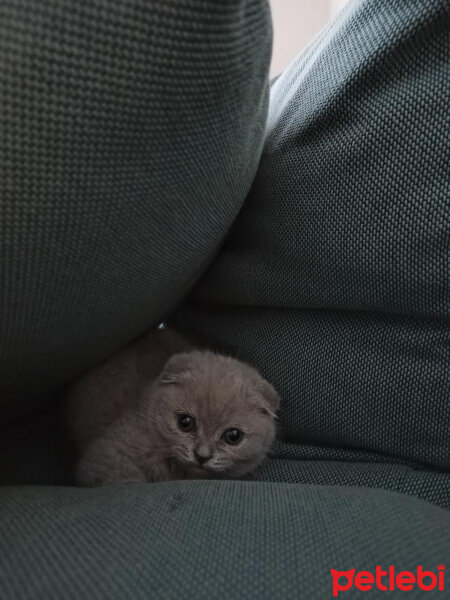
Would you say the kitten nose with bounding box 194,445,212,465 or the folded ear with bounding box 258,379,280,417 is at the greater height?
the folded ear with bounding box 258,379,280,417

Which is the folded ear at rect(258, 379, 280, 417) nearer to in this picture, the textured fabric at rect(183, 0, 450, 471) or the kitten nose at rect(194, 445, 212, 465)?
the textured fabric at rect(183, 0, 450, 471)

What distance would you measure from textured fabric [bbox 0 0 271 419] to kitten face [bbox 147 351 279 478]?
28cm

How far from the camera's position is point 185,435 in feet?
2.68

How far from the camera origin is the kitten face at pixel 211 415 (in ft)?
2.63

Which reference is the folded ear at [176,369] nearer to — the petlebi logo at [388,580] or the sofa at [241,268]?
the sofa at [241,268]

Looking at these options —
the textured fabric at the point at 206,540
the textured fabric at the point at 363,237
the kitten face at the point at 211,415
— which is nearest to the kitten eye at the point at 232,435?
the kitten face at the point at 211,415

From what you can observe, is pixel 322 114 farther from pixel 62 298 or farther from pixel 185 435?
pixel 185 435

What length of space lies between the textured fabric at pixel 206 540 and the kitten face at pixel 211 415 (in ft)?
0.92

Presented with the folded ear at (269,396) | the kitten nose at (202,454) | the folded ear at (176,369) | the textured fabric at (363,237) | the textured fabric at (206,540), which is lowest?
the kitten nose at (202,454)

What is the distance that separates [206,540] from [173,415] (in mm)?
416

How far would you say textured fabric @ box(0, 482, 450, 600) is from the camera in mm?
374

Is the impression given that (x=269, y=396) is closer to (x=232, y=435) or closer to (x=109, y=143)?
(x=232, y=435)

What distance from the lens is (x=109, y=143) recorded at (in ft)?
1.40

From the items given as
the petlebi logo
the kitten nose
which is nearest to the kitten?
the kitten nose
